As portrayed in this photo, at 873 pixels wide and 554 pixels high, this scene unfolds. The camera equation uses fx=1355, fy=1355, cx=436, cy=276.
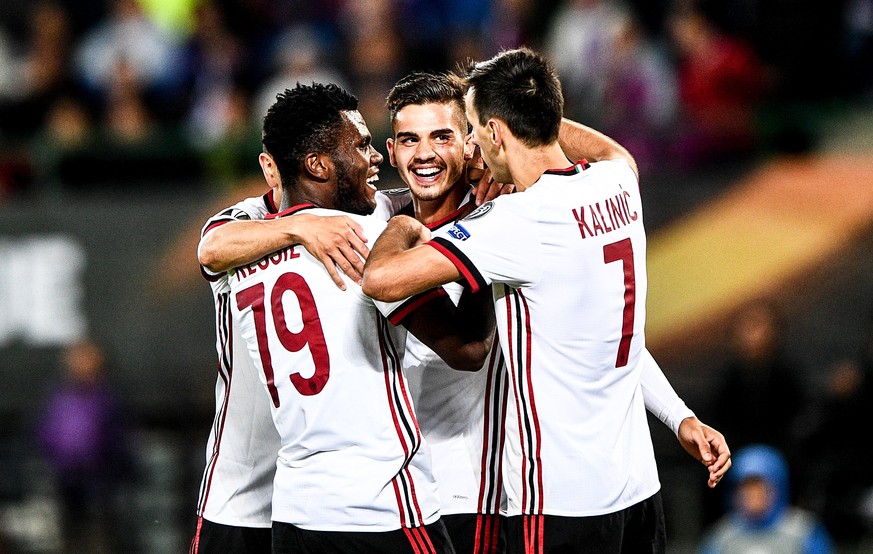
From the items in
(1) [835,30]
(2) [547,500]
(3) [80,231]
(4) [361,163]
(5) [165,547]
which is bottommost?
(5) [165,547]

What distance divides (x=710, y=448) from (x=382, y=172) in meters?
6.08

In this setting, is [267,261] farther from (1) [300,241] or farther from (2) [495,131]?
(2) [495,131]

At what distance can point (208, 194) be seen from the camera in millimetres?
10859

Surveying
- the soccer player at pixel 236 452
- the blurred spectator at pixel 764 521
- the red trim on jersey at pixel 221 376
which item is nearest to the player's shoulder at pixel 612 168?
the soccer player at pixel 236 452

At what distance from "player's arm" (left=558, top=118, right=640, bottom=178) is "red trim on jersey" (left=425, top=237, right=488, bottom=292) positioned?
2.70 ft

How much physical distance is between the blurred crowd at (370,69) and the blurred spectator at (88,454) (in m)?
1.72

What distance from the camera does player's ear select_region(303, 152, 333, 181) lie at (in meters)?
4.27

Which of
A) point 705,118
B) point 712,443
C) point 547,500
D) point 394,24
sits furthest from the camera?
point 394,24

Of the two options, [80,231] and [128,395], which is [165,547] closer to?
[128,395]

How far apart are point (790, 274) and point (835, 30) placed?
1866 millimetres

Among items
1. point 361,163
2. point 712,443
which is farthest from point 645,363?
point 361,163

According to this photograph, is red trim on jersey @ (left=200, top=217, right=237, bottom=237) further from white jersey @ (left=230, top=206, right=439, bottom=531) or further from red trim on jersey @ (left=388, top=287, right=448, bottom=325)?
red trim on jersey @ (left=388, top=287, right=448, bottom=325)

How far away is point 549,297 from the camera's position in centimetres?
408

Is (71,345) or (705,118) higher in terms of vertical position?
(705,118)
